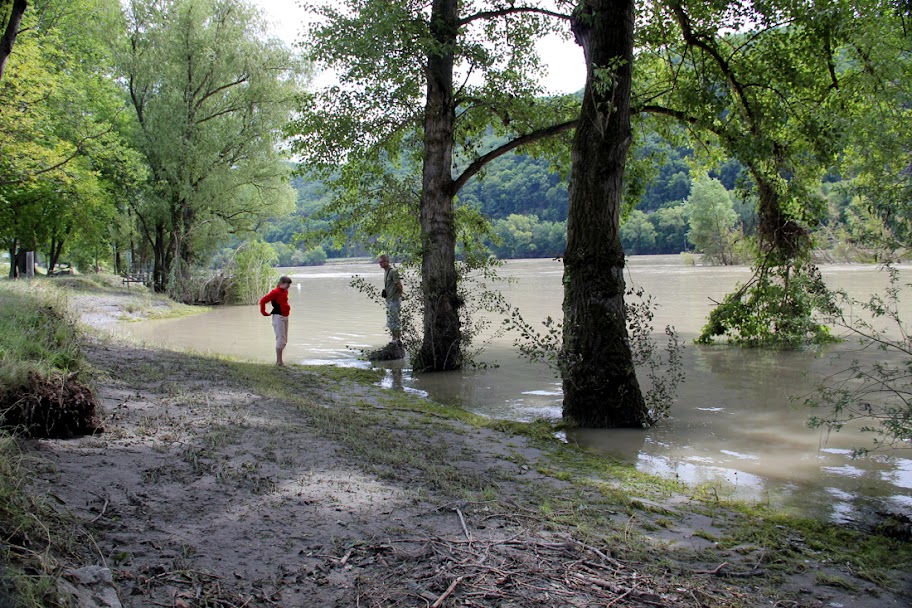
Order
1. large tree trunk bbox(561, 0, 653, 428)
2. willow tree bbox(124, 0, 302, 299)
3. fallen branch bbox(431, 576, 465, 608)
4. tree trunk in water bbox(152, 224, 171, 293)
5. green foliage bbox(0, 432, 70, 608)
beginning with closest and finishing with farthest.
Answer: green foliage bbox(0, 432, 70, 608) → fallen branch bbox(431, 576, 465, 608) → large tree trunk bbox(561, 0, 653, 428) → willow tree bbox(124, 0, 302, 299) → tree trunk in water bbox(152, 224, 171, 293)

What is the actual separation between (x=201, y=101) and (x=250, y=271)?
875cm

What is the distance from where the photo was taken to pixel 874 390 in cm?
578

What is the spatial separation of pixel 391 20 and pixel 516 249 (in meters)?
97.4

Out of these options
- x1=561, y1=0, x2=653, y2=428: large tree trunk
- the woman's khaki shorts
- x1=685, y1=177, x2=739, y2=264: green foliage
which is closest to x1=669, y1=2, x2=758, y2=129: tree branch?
x1=561, y1=0, x2=653, y2=428: large tree trunk

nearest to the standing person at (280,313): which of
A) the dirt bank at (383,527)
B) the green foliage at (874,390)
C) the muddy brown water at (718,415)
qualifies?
the muddy brown water at (718,415)

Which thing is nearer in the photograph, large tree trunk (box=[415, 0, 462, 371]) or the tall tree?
large tree trunk (box=[415, 0, 462, 371])

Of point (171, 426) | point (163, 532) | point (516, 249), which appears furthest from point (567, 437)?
point (516, 249)

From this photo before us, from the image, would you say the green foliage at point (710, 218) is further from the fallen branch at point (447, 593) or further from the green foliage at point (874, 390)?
the fallen branch at point (447, 593)

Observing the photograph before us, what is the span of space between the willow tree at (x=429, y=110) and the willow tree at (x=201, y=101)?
18.2 meters

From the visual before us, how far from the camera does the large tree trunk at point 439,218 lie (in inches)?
479

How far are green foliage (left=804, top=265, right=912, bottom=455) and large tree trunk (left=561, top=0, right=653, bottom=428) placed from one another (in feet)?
7.41

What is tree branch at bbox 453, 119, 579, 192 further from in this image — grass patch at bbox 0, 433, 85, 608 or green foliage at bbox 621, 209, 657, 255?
green foliage at bbox 621, 209, 657, 255

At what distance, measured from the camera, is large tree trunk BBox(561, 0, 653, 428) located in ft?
25.9

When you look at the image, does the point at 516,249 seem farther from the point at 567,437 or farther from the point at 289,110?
the point at 567,437
